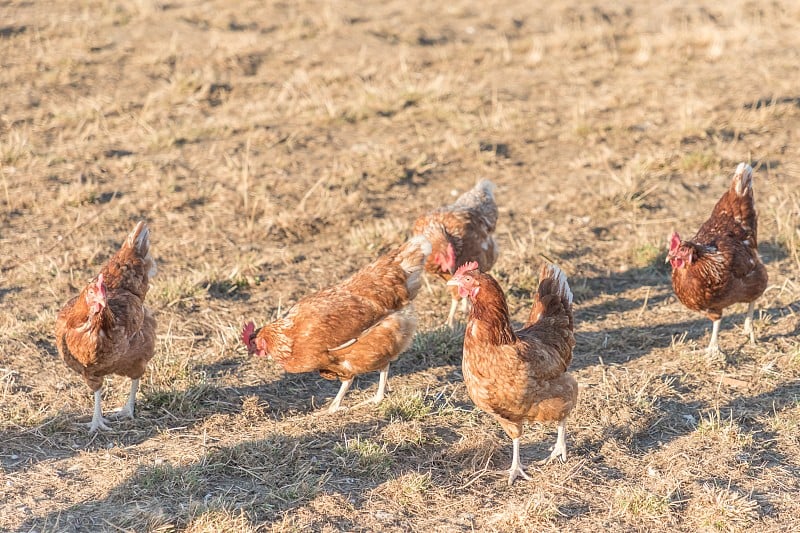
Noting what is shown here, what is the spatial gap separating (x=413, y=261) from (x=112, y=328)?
6.38 feet

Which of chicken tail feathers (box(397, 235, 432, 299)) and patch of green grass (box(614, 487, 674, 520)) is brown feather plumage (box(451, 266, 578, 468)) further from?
chicken tail feathers (box(397, 235, 432, 299))

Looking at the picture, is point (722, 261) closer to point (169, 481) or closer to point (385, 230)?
point (385, 230)

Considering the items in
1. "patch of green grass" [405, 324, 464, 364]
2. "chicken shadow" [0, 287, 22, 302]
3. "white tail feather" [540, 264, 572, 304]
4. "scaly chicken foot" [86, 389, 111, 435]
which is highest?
"white tail feather" [540, 264, 572, 304]

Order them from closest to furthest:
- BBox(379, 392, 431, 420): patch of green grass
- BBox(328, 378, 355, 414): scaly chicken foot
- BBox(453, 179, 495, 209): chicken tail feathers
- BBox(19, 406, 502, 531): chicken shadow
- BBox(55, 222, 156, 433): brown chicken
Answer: BBox(19, 406, 502, 531): chicken shadow → BBox(55, 222, 156, 433): brown chicken → BBox(379, 392, 431, 420): patch of green grass → BBox(328, 378, 355, 414): scaly chicken foot → BBox(453, 179, 495, 209): chicken tail feathers

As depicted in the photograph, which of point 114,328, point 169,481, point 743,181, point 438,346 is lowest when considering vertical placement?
point 438,346

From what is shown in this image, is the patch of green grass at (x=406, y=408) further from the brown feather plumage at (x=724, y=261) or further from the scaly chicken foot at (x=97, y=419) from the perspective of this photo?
the brown feather plumage at (x=724, y=261)

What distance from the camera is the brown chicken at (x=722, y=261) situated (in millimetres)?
5949

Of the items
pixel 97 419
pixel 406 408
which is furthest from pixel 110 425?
pixel 406 408

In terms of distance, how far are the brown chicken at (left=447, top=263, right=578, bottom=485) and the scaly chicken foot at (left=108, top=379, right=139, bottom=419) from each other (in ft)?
7.24

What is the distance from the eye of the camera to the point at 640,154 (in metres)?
9.52

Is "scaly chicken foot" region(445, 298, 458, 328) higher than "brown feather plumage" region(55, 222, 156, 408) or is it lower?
lower

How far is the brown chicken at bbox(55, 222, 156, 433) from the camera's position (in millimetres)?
5105

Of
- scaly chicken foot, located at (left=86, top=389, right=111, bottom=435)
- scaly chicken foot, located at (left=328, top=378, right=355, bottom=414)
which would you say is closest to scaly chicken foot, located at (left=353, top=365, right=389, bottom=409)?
scaly chicken foot, located at (left=328, top=378, right=355, bottom=414)

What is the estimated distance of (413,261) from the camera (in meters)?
5.75
